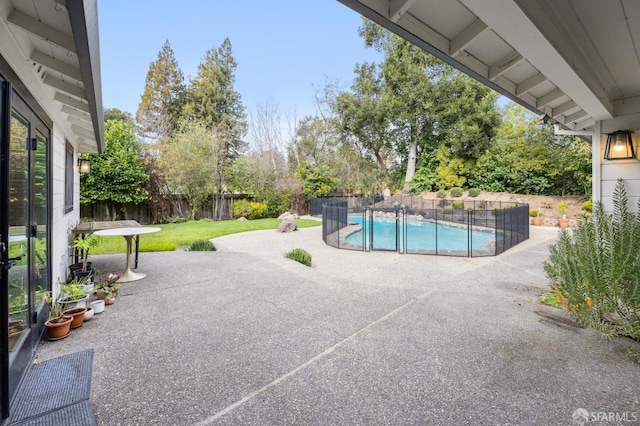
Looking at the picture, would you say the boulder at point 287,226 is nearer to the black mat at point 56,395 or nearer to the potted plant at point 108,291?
the potted plant at point 108,291

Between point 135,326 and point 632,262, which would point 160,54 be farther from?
point 632,262

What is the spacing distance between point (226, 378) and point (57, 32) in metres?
2.60

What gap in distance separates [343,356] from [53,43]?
3093 mm

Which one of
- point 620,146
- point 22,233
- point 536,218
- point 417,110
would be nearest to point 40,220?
point 22,233

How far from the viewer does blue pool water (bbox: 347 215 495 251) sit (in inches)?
358

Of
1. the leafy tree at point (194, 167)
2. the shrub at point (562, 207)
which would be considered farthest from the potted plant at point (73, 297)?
the shrub at point (562, 207)

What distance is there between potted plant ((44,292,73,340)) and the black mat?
45 centimetres

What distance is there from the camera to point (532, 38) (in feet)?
5.56

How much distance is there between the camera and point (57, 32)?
199 centimetres

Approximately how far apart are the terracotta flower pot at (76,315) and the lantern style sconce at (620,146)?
18.5ft

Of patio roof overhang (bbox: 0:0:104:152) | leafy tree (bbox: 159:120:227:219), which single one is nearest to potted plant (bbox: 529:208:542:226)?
leafy tree (bbox: 159:120:227:219)

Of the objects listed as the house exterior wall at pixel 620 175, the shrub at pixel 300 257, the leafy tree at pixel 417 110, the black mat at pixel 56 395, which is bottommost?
the black mat at pixel 56 395

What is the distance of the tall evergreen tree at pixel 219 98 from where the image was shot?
75.3ft

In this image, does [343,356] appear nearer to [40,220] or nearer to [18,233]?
[18,233]
